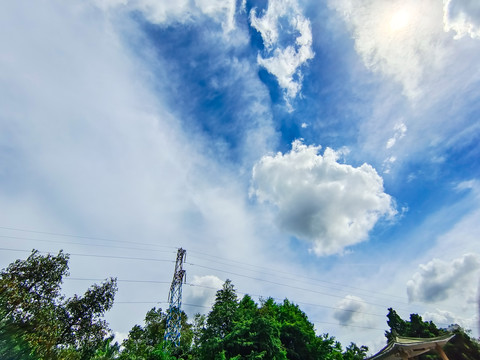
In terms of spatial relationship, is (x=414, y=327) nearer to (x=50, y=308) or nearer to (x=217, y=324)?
(x=217, y=324)

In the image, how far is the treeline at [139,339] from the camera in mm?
19250

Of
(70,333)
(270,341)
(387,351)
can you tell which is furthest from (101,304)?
(387,351)

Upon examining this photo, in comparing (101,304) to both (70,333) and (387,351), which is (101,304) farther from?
(387,351)

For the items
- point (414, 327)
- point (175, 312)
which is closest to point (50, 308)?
point (175, 312)

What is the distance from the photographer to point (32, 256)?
86.2 feet

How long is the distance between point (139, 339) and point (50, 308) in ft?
52.9

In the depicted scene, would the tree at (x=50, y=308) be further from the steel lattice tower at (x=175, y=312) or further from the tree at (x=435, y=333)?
the tree at (x=435, y=333)

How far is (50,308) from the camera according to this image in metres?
26.0

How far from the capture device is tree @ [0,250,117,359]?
65.8 ft

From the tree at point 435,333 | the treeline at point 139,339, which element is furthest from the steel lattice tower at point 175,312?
the tree at point 435,333

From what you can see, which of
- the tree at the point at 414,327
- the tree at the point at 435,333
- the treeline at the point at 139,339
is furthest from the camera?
the tree at the point at 414,327

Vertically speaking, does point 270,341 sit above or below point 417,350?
above

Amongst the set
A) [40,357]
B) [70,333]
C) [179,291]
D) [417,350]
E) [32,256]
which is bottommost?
[417,350]

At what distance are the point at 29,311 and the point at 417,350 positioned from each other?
35.1m
